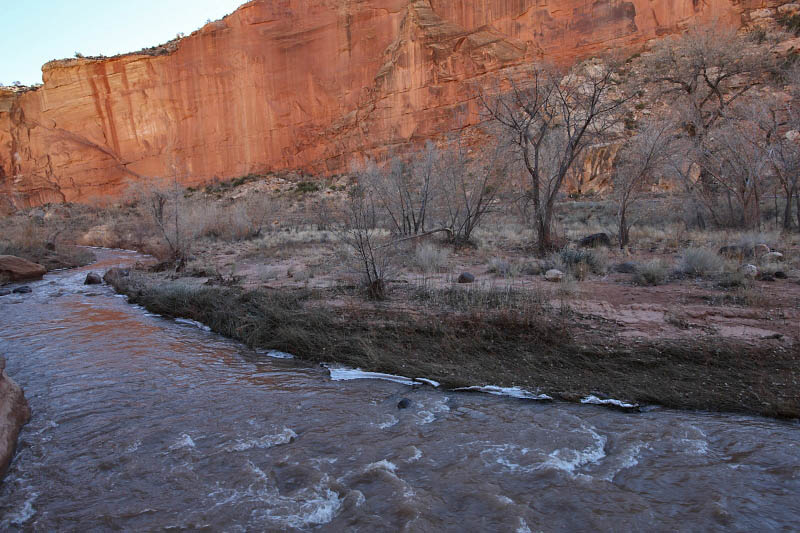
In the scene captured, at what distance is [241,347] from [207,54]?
4125cm

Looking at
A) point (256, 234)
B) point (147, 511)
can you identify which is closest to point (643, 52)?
point (256, 234)

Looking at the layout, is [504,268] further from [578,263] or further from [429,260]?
[429,260]

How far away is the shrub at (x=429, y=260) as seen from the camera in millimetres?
9735

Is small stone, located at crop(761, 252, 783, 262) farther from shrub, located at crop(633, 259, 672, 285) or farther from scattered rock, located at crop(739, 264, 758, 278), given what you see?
shrub, located at crop(633, 259, 672, 285)

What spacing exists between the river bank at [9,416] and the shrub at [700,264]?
9.55 meters

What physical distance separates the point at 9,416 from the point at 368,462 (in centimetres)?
319

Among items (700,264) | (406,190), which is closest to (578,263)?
(700,264)

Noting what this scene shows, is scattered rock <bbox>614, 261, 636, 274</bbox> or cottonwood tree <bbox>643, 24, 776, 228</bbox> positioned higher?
cottonwood tree <bbox>643, 24, 776, 228</bbox>

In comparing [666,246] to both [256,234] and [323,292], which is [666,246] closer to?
[323,292]

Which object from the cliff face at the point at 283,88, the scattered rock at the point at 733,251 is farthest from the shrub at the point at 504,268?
the cliff face at the point at 283,88

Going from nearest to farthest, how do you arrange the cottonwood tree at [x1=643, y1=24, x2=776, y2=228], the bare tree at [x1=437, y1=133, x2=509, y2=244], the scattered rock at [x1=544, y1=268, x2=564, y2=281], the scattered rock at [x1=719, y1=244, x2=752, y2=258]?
the scattered rock at [x1=544, y1=268, x2=564, y2=281]
the scattered rock at [x1=719, y1=244, x2=752, y2=258]
the bare tree at [x1=437, y1=133, x2=509, y2=244]
the cottonwood tree at [x1=643, y1=24, x2=776, y2=228]

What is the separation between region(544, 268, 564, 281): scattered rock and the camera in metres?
8.29

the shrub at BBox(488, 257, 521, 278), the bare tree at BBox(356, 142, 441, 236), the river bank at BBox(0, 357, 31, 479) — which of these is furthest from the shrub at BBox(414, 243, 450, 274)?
the river bank at BBox(0, 357, 31, 479)

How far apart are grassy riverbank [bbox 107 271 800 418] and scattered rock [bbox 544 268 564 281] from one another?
67.1 inches
